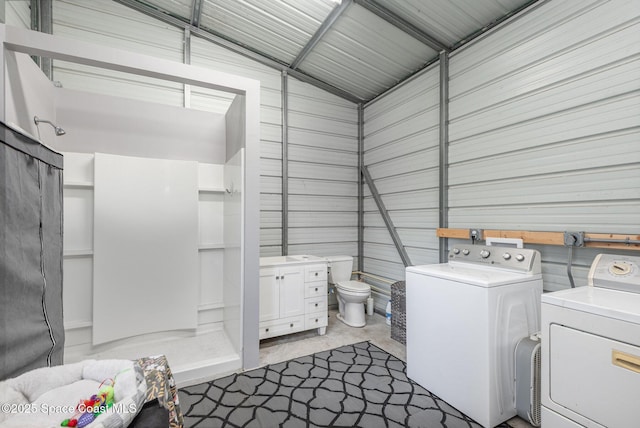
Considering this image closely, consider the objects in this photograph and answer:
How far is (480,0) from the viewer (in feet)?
7.39

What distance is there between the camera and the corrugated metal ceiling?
2467 millimetres

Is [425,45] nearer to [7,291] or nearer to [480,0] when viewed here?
[480,0]

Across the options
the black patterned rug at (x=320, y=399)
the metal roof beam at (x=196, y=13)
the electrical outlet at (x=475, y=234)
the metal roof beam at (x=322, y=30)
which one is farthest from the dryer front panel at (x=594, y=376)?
the metal roof beam at (x=196, y=13)

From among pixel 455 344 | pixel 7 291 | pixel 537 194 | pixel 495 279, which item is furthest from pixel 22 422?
pixel 537 194

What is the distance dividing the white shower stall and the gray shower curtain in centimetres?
97

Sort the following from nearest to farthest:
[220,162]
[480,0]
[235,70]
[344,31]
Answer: [480,0] < [344,31] < [220,162] < [235,70]

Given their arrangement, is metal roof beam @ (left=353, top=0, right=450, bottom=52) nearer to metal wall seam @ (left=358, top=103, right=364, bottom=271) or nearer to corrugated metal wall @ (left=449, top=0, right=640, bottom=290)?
corrugated metal wall @ (left=449, top=0, right=640, bottom=290)

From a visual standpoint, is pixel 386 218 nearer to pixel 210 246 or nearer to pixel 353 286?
pixel 353 286

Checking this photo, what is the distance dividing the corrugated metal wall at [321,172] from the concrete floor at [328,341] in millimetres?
1049

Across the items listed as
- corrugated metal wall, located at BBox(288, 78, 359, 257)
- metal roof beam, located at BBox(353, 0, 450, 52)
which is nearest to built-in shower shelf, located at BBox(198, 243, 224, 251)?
corrugated metal wall, located at BBox(288, 78, 359, 257)

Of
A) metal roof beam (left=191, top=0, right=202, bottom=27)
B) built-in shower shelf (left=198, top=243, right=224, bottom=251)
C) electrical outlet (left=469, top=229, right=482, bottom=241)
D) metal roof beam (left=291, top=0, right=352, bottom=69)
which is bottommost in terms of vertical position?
built-in shower shelf (left=198, top=243, right=224, bottom=251)

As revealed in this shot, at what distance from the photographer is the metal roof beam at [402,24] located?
2490 mm

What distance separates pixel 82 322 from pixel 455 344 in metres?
3.10

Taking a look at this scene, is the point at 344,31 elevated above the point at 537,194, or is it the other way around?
the point at 344,31
